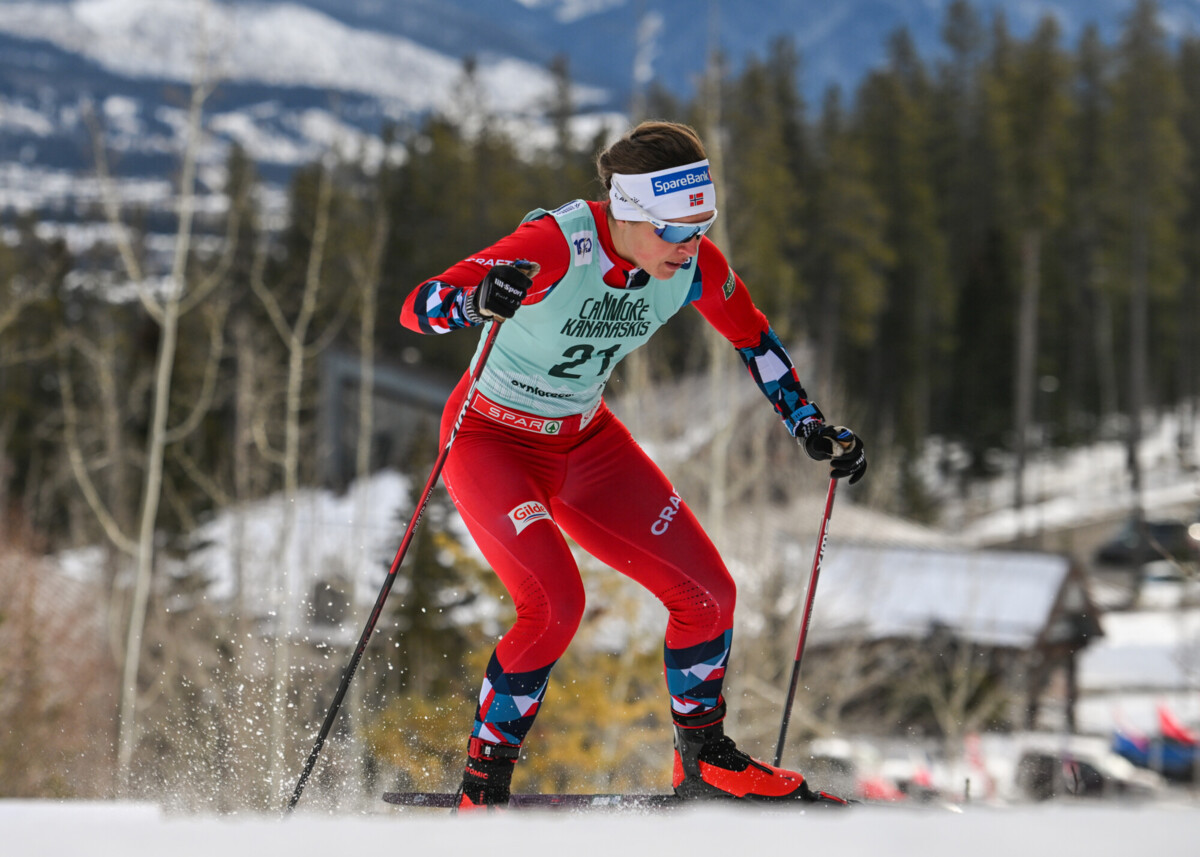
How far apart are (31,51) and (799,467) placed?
199331 millimetres

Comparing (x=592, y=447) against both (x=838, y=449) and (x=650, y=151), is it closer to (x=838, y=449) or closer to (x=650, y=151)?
(x=838, y=449)

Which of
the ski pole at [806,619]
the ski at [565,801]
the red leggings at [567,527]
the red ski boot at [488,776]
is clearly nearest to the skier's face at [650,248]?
the red leggings at [567,527]

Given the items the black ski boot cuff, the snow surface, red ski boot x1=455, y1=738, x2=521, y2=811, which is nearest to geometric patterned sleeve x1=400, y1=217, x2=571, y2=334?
red ski boot x1=455, y1=738, x2=521, y2=811

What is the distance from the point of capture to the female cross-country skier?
312cm

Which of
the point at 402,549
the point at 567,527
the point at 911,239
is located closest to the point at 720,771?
the point at 567,527

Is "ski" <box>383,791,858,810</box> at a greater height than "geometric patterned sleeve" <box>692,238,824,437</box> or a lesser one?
lesser

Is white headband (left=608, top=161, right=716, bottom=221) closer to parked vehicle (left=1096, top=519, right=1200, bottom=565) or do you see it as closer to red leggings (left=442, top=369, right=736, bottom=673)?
red leggings (left=442, top=369, right=736, bottom=673)

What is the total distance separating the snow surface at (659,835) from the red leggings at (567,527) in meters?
1.91

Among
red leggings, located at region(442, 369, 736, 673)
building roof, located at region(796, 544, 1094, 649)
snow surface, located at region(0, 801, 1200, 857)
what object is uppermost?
red leggings, located at region(442, 369, 736, 673)

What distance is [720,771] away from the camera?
11.1 ft

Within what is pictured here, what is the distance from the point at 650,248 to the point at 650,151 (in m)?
0.28

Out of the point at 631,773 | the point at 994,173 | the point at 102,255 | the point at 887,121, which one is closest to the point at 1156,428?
the point at 994,173

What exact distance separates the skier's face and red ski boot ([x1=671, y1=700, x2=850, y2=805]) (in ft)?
4.51

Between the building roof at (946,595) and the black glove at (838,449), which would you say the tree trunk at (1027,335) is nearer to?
the building roof at (946,595)
